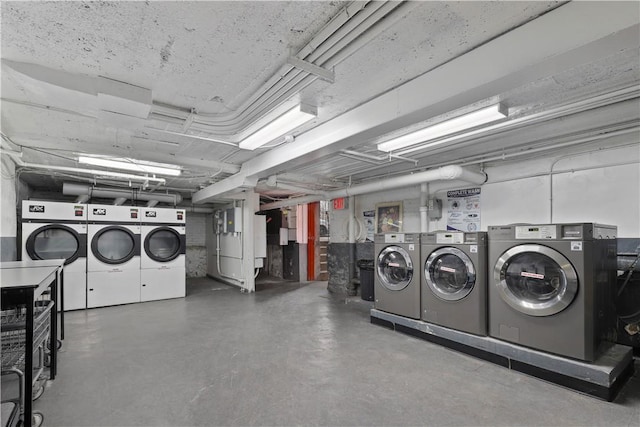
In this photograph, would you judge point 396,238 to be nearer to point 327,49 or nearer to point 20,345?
point 327,49

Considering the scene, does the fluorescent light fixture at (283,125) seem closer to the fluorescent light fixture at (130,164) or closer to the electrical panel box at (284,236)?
the fluorescent light fixture at (130,164)

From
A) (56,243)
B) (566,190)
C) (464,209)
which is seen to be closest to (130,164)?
(56,243)

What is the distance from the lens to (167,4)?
151cm

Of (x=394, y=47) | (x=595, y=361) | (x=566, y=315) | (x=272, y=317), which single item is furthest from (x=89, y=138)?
(x=595, y=361)

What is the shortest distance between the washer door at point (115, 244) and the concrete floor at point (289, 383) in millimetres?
1612

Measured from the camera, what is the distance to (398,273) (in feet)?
13.9

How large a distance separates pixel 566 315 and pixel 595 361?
0.40 meters

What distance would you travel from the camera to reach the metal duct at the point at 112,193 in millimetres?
5813

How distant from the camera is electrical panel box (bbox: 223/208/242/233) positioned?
→ 681cm

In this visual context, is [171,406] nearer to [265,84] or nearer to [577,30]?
[265,84]

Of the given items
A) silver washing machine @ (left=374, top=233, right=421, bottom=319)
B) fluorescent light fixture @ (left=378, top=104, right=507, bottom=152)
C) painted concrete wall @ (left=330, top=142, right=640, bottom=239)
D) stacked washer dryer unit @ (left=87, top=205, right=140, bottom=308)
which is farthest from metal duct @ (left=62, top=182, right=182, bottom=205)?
painted concrete wall @ (left=330, top=142, right=640, bottom=239)

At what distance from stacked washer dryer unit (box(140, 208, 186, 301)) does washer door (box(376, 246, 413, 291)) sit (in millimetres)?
4113

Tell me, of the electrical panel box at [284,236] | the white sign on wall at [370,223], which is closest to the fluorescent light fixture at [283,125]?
the white sign on wall at [370,223]

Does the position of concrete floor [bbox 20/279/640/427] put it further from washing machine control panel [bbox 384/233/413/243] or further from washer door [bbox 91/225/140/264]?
washer door [bbox 91/225/140/264]
